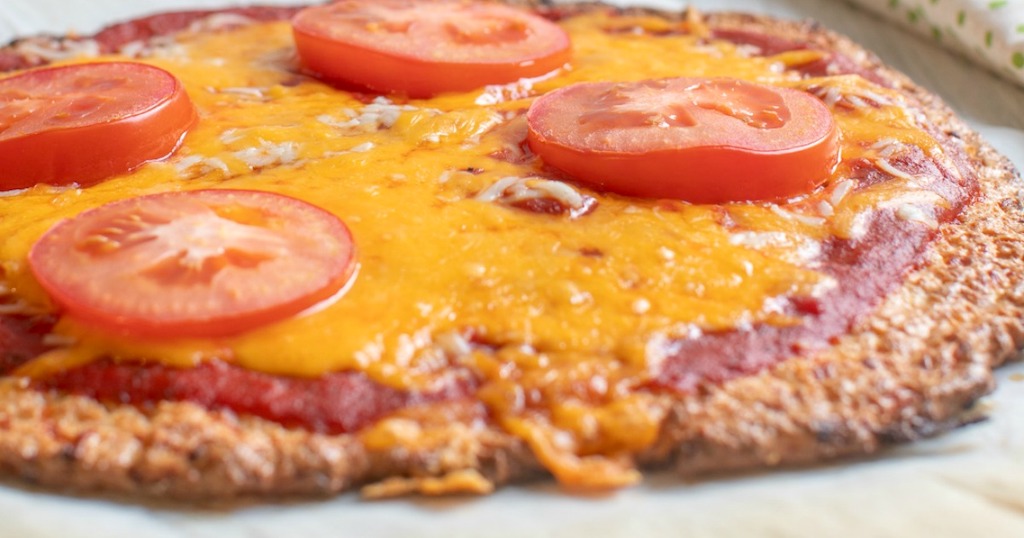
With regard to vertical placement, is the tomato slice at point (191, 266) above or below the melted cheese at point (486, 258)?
above

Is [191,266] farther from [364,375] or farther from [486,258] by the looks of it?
[486,258]

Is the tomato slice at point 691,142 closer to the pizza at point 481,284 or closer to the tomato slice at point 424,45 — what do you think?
the pizza at point 481,284

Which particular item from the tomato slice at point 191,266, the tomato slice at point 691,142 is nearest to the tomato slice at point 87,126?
the tomato slice at point 191,266

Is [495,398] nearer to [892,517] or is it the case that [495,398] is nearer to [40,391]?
[892,517]

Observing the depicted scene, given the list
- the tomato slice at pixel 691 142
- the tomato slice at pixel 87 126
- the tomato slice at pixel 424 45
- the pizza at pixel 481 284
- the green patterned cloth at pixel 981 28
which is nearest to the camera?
the pizza at pixel 481 284

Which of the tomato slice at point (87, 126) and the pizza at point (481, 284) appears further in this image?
the tomato slice at point (87, 126)

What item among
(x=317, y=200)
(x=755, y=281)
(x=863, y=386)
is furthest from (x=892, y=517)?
(x=317, y=200)

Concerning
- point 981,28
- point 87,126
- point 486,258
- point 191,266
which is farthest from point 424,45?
point 981,28
